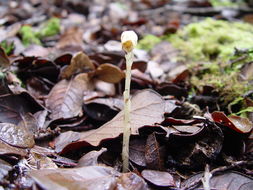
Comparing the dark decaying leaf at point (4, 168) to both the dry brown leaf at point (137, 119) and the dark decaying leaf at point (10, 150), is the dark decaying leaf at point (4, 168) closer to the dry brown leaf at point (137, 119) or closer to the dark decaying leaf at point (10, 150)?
the dark decaying leaf at point (10, 150)

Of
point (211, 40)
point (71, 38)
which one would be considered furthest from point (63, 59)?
point (211, 40)

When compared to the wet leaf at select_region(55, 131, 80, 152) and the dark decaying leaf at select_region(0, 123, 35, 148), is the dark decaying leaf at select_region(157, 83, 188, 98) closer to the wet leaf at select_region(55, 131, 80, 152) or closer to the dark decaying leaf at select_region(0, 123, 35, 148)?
the wet leaf at select_region(55, 131, 80, 152)

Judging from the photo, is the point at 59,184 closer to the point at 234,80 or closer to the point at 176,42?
the point at 234,80

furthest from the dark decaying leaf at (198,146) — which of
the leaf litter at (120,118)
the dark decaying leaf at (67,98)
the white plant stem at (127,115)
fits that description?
the dark decaying leaf at (67,98)

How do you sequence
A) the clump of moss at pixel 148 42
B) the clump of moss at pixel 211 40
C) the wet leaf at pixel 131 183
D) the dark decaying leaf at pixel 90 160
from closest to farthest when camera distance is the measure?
1. the wet leaf at pixel 131 183
2. the dark decaying leaf at pixel 90 160
3. the clump of moss at pixel 211 40
4. the clump of moss at pixel 148 42

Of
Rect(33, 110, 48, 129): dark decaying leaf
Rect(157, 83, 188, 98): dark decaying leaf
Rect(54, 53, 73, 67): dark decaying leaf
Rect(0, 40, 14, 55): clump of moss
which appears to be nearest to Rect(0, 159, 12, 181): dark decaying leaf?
Rect(33, 110, 48, 129): dark decaying leaf
